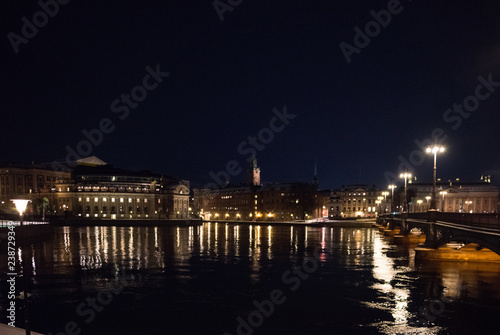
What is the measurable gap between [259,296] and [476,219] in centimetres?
1930

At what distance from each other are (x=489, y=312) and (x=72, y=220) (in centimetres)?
13058

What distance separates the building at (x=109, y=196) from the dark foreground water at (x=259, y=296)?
122 meters

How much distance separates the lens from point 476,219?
32.0m

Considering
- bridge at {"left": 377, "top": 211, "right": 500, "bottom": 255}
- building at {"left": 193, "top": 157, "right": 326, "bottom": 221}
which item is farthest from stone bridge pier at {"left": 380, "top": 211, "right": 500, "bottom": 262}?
building at {"left": 193, "top": 157, "right": 326, "bottom": 221}

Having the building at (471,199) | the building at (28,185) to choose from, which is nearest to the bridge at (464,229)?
the building at (471,199)

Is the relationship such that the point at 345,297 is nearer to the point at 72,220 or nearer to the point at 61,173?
the point at 72,220

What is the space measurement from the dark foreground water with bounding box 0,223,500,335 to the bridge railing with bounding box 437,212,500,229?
457cm

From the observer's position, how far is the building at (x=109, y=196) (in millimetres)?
158375

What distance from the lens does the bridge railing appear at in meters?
28.1

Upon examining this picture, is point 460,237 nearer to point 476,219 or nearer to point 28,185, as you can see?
point 476,219

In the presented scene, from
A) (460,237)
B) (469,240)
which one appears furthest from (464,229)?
(460,237)

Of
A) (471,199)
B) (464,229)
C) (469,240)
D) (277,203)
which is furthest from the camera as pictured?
(277,203)

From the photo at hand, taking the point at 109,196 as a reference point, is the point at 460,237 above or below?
above

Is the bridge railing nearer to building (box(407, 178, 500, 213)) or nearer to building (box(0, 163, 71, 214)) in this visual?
building (box(407, 178, 500, 213))
